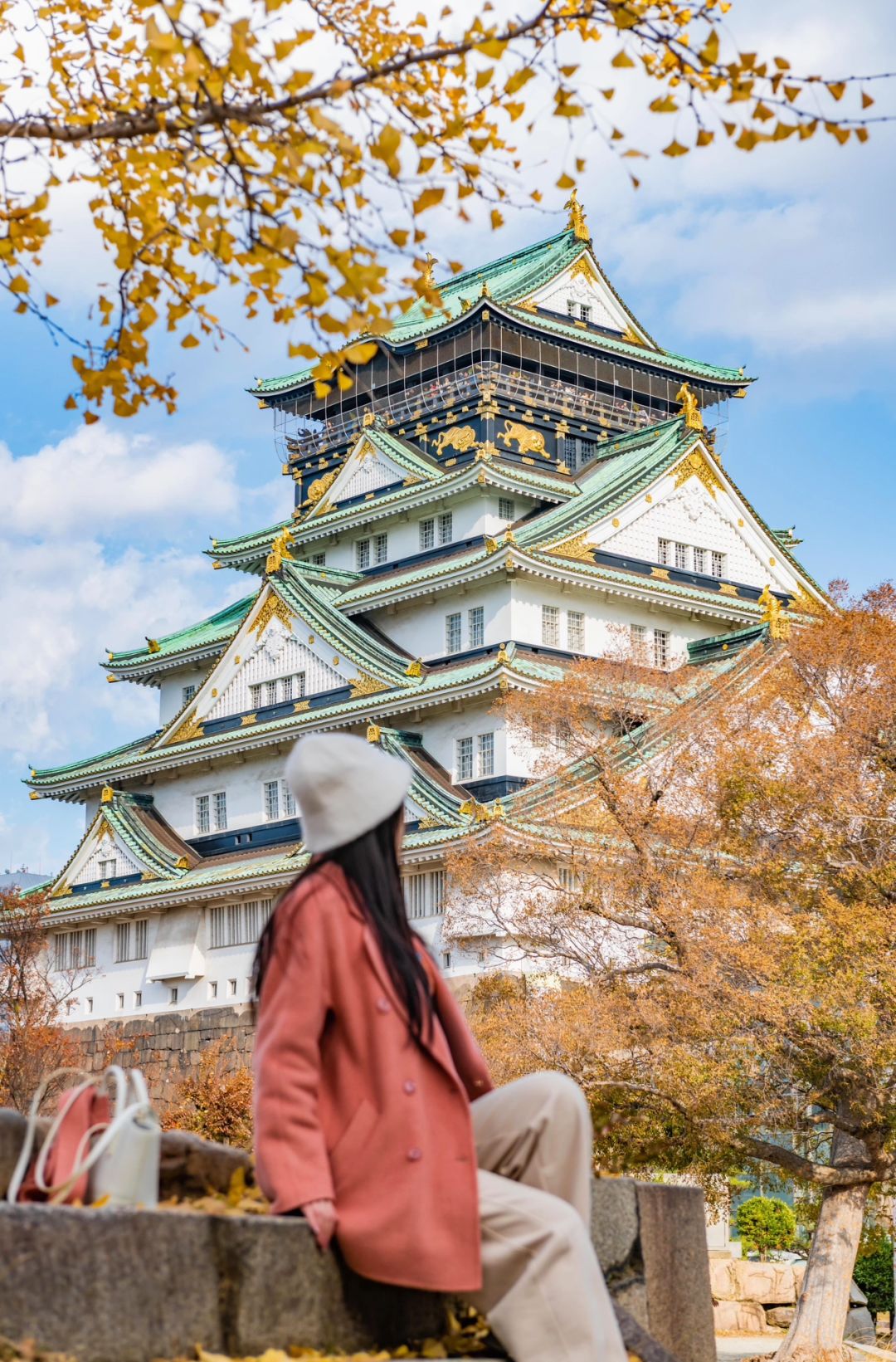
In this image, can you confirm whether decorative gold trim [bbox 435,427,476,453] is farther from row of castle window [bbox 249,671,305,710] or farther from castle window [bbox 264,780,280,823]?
castle window [bbox 264,780,280,823]

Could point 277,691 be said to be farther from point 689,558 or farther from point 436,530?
point 689,558

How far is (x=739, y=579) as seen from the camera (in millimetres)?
37062

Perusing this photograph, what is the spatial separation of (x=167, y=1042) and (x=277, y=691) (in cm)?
738

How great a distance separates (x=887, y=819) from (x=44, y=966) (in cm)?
2278

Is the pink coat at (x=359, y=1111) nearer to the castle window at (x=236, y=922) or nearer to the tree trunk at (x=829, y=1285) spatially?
the tree trunk at (x=829, y=1285)

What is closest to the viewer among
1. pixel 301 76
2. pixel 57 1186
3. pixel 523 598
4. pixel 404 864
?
pixel 57 1186

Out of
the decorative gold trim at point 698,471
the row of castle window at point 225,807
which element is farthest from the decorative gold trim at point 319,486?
the decorative gold trim at point 698,471

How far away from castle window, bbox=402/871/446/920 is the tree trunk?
34.8 feet

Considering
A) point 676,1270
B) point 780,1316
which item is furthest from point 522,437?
point 676,1270

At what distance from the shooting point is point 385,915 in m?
5.12

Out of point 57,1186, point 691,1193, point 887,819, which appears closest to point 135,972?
point 887,819

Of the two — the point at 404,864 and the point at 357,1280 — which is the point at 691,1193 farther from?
the point at 404,864

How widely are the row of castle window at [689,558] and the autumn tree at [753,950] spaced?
10.7 metres

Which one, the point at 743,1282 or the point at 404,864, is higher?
the point at 404,864
